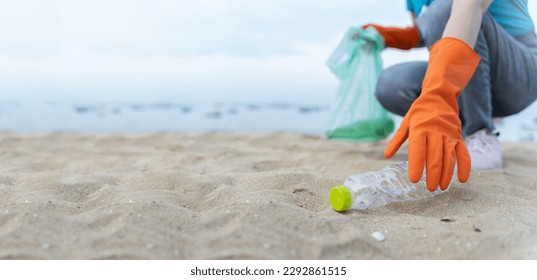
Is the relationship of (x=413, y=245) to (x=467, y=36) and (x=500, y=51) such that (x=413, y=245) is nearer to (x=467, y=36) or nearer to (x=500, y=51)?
(x=467, y=36)

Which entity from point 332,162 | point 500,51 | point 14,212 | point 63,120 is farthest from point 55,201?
point 63,120

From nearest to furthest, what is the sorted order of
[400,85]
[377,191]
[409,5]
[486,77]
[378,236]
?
[378,236] < [377,191] < [486,77] < [400,85] < [409,5]

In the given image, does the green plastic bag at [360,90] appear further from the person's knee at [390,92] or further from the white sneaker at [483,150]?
the white sneaker at [483,150]

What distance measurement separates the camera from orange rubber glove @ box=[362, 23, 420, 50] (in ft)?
6.68

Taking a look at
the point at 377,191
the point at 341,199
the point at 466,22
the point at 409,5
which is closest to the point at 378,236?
the point at 341,199

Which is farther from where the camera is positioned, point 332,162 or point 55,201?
point 332,162

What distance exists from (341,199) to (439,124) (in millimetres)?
308

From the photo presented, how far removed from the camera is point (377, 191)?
131 centimetres

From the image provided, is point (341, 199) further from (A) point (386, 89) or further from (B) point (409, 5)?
(B) point (409, 5)

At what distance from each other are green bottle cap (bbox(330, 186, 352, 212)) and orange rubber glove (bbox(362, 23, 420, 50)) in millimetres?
1026

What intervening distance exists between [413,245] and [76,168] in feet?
4.15

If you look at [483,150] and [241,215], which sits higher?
[241,215]

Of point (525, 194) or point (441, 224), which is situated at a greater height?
point (441, 224)

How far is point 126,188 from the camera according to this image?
139cm
